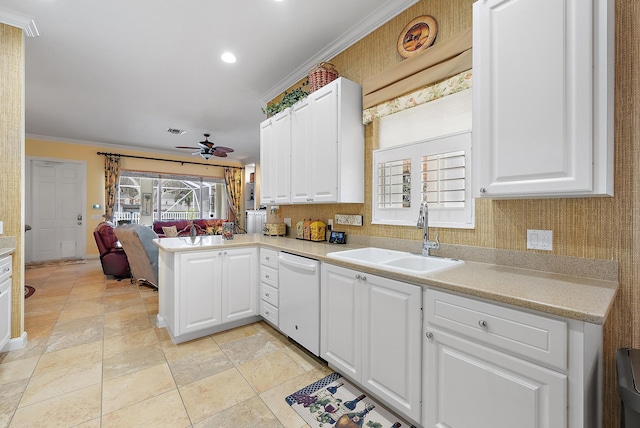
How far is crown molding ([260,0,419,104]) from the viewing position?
2266mm

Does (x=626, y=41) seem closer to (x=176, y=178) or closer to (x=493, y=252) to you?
(x=493, y=252)

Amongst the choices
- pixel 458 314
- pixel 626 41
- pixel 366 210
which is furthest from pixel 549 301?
pixel 366 210

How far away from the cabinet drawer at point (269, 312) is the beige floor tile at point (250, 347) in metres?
0.15

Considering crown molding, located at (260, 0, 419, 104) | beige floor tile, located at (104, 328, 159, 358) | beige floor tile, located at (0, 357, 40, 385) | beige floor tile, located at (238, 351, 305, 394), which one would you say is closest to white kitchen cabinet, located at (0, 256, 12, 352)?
beige floor tile, located at (0, 357, 40, 385)

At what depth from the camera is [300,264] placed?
90.1 inches

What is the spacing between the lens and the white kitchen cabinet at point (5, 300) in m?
2.16

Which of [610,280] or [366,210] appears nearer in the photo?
[610,280]

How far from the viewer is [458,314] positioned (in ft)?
4.16

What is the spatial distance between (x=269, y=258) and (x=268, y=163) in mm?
1210

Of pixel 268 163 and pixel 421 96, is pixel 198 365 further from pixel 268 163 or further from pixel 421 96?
pixel 421 96

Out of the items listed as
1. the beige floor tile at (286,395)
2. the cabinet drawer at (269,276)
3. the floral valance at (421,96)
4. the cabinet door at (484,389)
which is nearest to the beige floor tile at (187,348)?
the cabinet drawer at (269,276)

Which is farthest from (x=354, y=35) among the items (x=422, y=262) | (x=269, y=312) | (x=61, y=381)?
(x=61, y=381)

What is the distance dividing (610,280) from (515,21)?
1.30 m

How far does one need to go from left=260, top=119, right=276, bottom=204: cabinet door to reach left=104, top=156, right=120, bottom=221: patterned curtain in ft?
17.8
